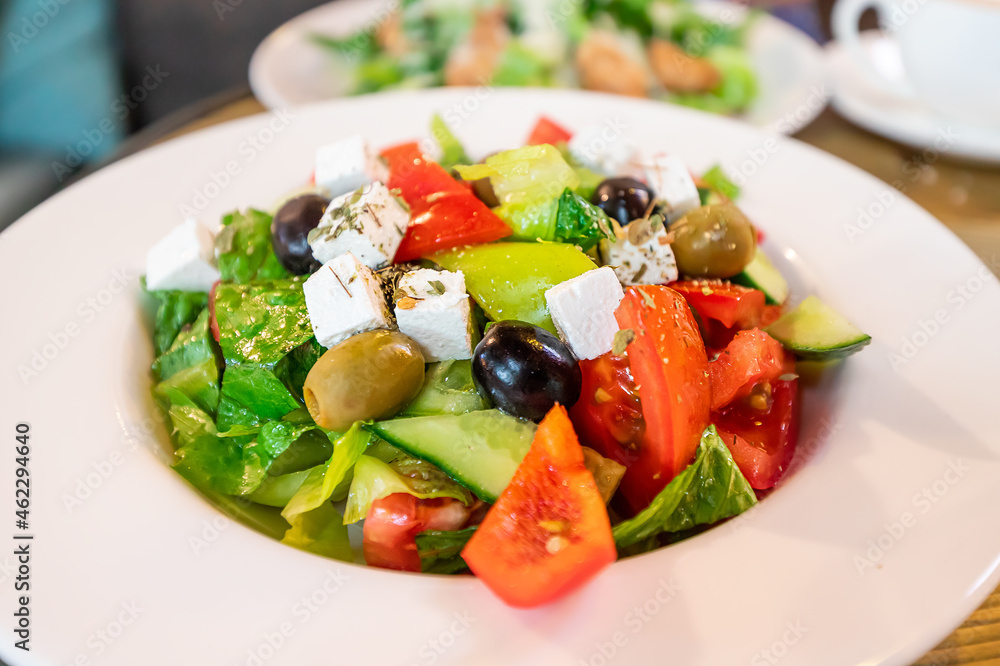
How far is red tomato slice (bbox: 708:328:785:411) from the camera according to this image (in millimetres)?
1479

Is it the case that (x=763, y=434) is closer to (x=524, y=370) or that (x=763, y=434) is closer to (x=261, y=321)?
(x=524, y=370)

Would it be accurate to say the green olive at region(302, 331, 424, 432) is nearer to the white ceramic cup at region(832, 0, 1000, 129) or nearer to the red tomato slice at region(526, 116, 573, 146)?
the red tomato slice at region(526, 116, 573, 146)

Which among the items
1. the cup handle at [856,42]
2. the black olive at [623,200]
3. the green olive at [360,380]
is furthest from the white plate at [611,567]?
the cup handle at [856,42]

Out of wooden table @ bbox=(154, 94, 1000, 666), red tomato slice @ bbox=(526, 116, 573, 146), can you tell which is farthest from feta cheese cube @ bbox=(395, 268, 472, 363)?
wooden table @ bbox=(154, 94, 1000, 666)

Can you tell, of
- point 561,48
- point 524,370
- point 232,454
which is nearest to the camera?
point 524,370

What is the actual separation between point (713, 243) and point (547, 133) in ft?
2.66

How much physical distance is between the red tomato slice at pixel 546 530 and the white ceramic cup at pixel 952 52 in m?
2.24

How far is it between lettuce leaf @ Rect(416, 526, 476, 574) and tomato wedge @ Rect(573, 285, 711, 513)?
0.32m

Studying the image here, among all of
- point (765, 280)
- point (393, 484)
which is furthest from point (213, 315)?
point (765, 280)

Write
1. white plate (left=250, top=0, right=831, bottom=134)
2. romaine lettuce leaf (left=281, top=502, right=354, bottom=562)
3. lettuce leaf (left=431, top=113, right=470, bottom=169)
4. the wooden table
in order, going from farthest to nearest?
white plate (left=250, top=0, right=831, bottom=134) < the wooden table < lettuce leaf (left=431, top=113, right=470, bottom=169) < romaine lettuce leaf (left=281, top=502, right=354, bottom=562)

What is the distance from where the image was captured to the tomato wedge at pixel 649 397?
4.41 feet

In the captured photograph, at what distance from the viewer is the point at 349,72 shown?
3.39 metres

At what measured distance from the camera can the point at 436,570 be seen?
55.1 inches

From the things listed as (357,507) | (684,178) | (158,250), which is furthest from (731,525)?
(158,250)
